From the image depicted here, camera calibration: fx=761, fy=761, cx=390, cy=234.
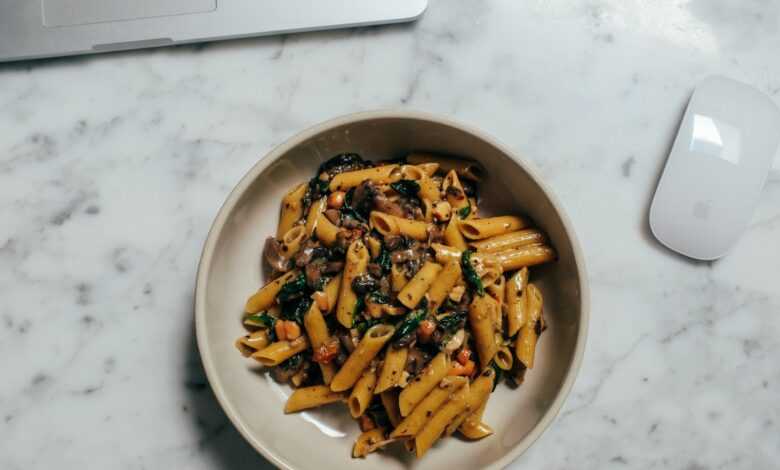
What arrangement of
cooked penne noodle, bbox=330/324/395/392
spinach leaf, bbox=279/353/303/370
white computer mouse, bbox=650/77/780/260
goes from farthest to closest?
white computer mouse, bbox=650/77/780/260
spinach leaf, bbox=279/353/303/370
cooked penne noodle, bbox=330/324/395/392

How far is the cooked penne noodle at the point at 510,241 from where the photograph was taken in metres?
1.30

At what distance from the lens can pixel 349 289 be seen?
1.23 meters

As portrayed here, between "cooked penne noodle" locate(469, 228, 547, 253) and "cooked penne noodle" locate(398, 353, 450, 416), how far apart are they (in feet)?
0.67

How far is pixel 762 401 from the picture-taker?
59.2 inches

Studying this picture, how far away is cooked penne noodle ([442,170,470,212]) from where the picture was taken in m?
1.32

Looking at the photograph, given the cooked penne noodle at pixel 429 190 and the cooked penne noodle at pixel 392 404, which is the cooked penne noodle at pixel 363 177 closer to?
the cooked penne noodle at pixel 429 190

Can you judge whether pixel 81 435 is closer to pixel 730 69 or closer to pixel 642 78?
pixel 642 78

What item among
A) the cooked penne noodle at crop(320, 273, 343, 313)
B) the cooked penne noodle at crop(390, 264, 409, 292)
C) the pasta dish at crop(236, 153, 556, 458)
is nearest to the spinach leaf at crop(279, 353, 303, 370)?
the pasta dish at crop(236, 153, 556, 458)

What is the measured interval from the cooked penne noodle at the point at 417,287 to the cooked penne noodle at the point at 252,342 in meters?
0.25

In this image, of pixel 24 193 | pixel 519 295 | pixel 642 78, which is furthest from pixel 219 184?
pixel 642 78

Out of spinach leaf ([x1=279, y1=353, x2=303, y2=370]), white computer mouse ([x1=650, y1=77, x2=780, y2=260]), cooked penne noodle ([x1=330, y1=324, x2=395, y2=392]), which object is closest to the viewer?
cooked penne noodle ([x1=330, y1=324, x2=395, y2=392])

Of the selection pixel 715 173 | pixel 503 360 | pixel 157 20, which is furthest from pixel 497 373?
pixel 157 20

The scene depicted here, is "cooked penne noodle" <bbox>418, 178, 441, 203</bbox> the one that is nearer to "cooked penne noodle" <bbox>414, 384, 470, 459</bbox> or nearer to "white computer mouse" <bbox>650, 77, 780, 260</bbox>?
"cooked penne noodle" <bbox>414, 384, 470, 459</bbox>

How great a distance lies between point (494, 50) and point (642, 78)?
1.00ft
